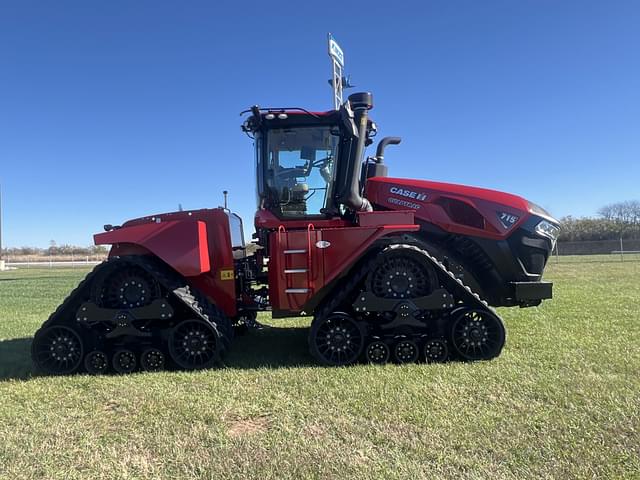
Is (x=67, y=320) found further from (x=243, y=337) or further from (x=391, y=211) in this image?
(x=391, y=211)

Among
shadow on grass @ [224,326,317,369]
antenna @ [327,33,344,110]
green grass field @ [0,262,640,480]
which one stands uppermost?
antenna @ [327,33,344,110]

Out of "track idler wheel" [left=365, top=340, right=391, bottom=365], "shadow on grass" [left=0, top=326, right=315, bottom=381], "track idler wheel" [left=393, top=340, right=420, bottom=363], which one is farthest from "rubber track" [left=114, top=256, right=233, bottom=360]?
"track idler wheel" [left=393, top=340, right=420, bottom=363]

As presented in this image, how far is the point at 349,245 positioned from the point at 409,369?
1504mm

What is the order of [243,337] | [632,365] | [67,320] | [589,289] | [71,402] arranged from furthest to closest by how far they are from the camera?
[589,289] → [243,337] → [67,320] → [632,365] → [71,402]

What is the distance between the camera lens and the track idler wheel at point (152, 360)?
18.3 feet

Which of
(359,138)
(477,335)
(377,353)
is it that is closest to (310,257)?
(377,353)

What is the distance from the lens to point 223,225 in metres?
6.02

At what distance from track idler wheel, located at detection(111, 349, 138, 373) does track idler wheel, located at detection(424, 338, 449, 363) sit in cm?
329

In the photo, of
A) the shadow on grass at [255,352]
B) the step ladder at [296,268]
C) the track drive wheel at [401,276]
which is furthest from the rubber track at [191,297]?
the track drive wheel at [401,276]

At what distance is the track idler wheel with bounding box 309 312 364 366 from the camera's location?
5578 millimetres

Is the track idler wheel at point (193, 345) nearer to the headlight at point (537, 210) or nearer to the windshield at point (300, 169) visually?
the windshield at point (300, 169)

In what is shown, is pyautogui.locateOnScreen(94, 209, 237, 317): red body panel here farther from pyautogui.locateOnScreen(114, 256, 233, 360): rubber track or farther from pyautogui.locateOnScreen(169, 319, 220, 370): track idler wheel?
pyautogui.locateOnScreen(169, 319, 220, 370): track idler wheel

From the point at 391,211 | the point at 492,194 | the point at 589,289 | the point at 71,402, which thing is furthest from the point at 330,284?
the point at 589,289

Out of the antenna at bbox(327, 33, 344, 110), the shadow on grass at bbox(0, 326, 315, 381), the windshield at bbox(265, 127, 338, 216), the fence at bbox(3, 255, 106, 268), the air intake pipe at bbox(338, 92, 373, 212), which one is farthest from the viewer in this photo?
the fence at bbox(3, 255, 106, 268)
